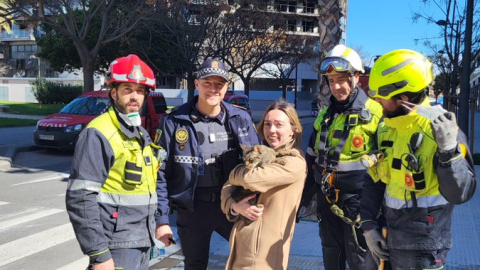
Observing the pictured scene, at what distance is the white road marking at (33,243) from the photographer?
536cm

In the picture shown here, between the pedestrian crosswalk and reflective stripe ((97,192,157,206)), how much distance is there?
2.74 m

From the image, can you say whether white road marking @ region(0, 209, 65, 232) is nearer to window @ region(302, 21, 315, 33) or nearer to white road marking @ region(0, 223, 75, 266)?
white road marking @ region(0, 223, 75, 266)

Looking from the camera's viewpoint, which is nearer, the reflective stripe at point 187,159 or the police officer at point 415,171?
the police officer at point 415,171

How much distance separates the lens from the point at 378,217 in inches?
110

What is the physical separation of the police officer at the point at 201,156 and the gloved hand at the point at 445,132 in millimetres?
1527

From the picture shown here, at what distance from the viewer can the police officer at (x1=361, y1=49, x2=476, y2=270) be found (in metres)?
2.27

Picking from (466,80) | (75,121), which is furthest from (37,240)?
(466,80)

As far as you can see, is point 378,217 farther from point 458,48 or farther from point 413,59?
point 458,48

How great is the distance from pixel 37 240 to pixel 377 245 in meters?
4.78

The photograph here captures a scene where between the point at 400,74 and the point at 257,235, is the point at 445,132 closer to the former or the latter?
the point at 400,74

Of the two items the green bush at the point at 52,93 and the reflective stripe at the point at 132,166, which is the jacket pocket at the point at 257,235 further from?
the green bush at the point at 52,93

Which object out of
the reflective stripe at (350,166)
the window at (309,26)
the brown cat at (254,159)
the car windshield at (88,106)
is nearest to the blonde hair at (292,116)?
the brown cat at (254,159)

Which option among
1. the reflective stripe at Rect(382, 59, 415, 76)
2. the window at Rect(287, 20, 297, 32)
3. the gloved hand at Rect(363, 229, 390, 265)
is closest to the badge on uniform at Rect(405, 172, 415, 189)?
the gloved hand at Rect(363, 229, 390, 265)

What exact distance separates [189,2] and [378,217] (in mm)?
21167
